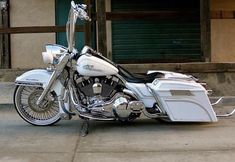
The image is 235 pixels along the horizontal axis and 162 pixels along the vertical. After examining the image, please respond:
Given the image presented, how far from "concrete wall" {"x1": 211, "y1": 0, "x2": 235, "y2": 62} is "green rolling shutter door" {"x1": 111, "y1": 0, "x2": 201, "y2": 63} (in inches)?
28.1

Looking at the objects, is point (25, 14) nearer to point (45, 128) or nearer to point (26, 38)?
point (26, 38)

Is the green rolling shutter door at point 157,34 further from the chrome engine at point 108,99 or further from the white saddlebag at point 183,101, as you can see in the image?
the white saddlebag at point 183,101

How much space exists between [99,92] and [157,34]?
622cm

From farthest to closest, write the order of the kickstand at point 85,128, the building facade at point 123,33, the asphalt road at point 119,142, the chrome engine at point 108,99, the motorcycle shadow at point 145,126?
the building facade at point 123,33
the motorcycle shadow at point 145,126
the chrome engine at point 108,99
the kickstand at point 85,128
the asphalt road at point 119,142

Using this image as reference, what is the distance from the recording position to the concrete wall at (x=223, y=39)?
1422cm

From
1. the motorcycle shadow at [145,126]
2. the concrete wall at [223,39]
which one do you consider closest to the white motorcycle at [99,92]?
the motorcycle shadow at [145,126]

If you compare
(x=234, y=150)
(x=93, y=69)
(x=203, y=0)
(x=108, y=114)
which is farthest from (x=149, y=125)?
(x=203, y=0)

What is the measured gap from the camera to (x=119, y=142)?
281 inches

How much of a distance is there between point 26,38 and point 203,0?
199 inches

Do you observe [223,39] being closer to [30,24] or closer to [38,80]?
[30,24]

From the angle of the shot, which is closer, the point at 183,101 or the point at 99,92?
the point at 183,101

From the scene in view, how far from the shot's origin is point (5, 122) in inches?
Answer: 340

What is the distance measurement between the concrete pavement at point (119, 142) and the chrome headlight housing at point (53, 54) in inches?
38.5

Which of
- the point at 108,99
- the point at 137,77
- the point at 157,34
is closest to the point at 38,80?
the point at 108,99
